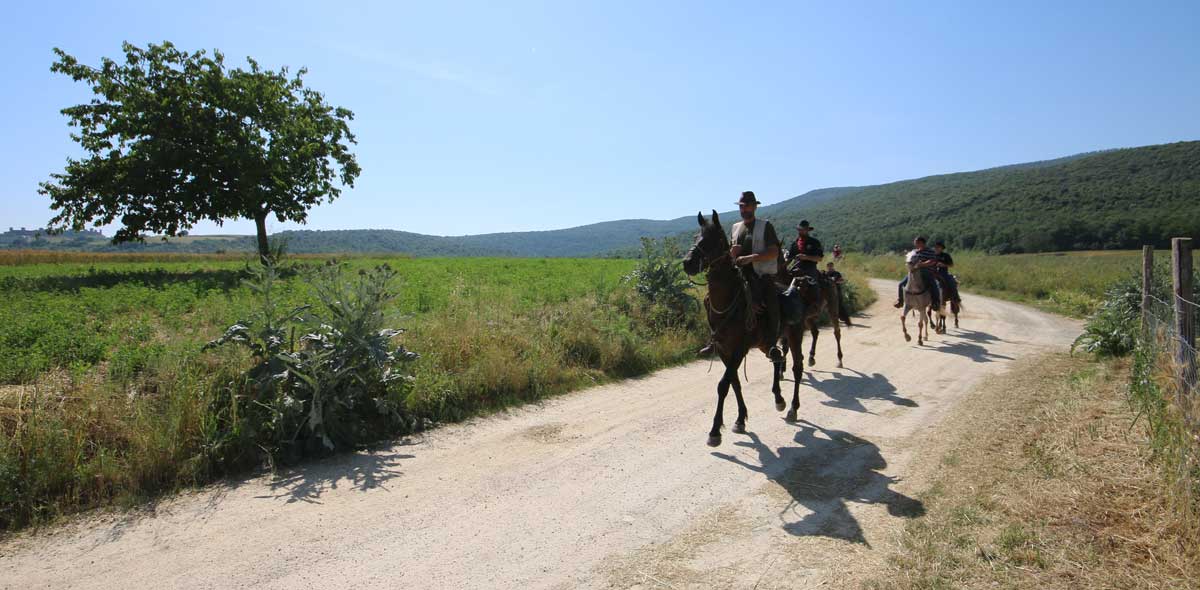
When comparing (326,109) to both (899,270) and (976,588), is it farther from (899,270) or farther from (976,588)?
(899,270)

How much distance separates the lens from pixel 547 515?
14.5 feet

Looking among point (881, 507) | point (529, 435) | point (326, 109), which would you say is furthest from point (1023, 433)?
point (326, 109)

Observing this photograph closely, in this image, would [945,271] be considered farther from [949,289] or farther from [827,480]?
[827,480]

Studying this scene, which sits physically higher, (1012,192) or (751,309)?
(1012,192)

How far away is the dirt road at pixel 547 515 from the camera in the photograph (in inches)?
141

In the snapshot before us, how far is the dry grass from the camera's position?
327 cm

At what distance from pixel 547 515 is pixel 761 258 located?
3.77 m

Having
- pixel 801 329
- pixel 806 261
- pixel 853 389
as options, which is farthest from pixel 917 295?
pixel 801 329

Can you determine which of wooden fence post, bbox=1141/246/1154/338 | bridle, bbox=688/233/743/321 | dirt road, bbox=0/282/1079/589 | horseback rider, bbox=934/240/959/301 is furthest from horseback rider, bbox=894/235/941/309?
bridle, bbox=688/233/743/321

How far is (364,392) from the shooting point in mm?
6230

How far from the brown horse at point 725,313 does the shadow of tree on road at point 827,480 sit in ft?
1.59

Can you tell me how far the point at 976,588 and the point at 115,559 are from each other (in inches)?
219

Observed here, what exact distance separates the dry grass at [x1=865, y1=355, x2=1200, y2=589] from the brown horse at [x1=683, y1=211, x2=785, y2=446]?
2.09 metres

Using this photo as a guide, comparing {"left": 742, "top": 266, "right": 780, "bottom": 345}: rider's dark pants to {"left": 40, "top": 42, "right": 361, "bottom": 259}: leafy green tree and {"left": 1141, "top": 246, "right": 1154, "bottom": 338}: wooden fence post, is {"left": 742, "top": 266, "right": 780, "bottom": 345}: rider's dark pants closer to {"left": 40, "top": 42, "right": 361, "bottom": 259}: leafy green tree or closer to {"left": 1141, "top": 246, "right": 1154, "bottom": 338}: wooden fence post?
{"left": 1141, "top": 246, "right": 1154, "bottom": 338}: wooden fence post
